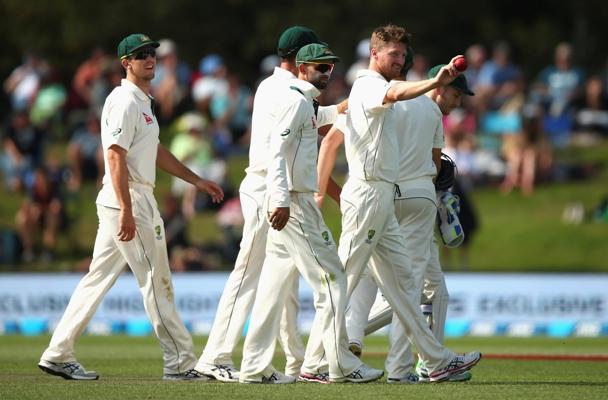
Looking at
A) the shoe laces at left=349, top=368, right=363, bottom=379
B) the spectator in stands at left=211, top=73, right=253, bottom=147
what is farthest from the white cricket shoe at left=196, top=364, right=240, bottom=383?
the spectator in stands at left=211, top=73, right=253, bottom=147

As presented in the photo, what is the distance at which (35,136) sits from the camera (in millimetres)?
25250

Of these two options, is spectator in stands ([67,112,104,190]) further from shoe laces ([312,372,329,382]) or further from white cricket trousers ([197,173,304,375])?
shoe laces ([312,372,329,382])

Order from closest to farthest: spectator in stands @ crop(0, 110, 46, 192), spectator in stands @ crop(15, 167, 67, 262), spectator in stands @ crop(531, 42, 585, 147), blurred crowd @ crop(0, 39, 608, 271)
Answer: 1. spectator in stands @ crop(15, 167, 67, 262)
2. blurred crowd @ crop(0, 39, 608, 271)
3. spectator in stands @ crop(0, 110, 46, 192)
4. spectator in stands @ crop(531, 42, 585, 147)

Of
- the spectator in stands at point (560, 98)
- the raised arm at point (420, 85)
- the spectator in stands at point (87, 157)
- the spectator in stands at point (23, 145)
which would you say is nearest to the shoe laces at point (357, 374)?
the raised arm at point (420, 85)

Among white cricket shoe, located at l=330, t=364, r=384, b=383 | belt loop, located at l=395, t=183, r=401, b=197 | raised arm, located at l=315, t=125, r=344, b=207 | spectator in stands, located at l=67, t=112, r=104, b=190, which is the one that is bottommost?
white cricket shoe, located at l=330, t=364, r=384, b=383

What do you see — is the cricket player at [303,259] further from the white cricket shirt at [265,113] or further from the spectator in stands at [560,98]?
the spectator in stands at [560,98]

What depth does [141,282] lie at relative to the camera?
1064 cm

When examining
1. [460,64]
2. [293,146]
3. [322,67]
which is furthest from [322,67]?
[460,64]

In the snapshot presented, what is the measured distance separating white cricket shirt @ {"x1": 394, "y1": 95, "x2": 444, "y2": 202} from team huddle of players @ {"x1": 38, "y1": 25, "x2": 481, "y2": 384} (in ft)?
0.04

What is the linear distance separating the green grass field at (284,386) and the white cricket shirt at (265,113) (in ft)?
5.71

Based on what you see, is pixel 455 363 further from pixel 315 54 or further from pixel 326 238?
pixel 315 54

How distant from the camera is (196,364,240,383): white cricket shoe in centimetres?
1040

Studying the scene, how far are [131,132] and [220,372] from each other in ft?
6.60

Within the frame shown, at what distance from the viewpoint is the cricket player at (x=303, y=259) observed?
10062 millimetres
